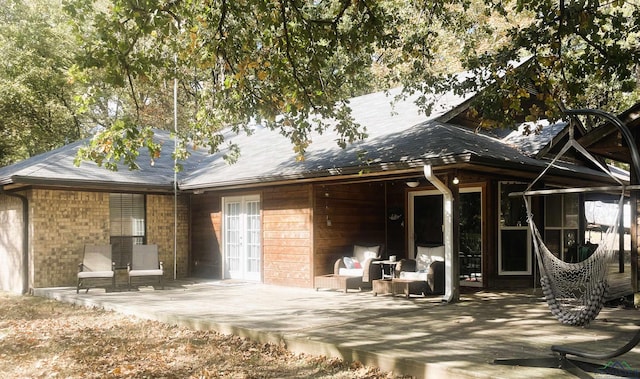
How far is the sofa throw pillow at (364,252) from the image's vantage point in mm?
10906

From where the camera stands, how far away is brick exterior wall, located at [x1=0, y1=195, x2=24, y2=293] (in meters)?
11.8

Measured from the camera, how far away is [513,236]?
1083 cm

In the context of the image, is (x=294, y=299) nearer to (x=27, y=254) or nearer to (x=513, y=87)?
(x=513, y=87)

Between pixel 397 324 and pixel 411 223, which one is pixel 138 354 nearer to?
pixel 397 324

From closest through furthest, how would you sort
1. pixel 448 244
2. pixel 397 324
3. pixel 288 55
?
1. pixel 397 324
2. pixel 288 55
3. pixel 448 244

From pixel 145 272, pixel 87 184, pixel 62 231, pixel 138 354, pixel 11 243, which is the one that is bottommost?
pixel 138 354

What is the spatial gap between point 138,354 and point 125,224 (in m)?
7.19

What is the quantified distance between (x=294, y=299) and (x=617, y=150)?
5.73m

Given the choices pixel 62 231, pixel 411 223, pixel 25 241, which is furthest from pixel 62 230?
pixel 411 223

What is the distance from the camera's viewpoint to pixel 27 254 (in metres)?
11.5

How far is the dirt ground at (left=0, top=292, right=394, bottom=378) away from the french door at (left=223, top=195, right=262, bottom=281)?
4523 millimetres

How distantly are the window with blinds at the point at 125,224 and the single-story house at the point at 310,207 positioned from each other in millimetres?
24

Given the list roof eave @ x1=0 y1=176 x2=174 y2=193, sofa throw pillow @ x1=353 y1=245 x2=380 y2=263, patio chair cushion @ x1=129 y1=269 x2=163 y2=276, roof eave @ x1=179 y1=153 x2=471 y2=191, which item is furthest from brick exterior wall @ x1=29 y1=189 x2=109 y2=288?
sofa throw pillow @ x1=353 y1=245 x2=380 y2=263

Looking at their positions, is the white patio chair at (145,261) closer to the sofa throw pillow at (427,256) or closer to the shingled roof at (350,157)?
the shingled roof at (350,157)
